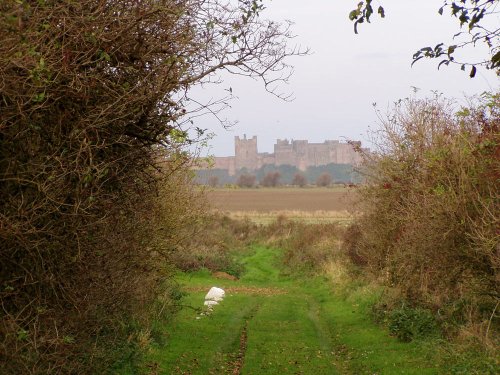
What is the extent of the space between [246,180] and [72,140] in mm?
97456

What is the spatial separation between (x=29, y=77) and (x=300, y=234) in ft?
136

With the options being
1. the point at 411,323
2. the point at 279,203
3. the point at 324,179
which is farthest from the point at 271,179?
the point at 411,323

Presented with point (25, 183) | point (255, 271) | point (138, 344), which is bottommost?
point (255, 271)

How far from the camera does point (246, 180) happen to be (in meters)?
104

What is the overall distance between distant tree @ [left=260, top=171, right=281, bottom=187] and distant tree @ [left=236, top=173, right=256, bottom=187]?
363 inches

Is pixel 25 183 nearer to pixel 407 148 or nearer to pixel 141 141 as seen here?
pixel 141 141

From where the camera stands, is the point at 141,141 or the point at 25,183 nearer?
the point at 25,183

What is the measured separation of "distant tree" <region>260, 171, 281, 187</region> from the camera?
4985 inches

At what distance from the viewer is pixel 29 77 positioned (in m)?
6.23

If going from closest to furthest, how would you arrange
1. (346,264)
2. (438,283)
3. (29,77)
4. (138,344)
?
(29,77) < (138,344) < (438,283) < (346,264)

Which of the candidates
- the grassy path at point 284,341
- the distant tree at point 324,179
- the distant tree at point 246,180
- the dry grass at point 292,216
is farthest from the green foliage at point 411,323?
the distant tree at point 324,179

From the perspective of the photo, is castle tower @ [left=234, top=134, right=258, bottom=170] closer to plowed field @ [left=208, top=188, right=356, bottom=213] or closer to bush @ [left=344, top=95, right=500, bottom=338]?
plowed field @ [left=208, top=188, right=356, bottom=213]

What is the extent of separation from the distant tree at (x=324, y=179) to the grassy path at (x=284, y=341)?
84624 millimetres

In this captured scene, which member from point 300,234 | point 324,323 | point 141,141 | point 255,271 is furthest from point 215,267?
point 141,141
